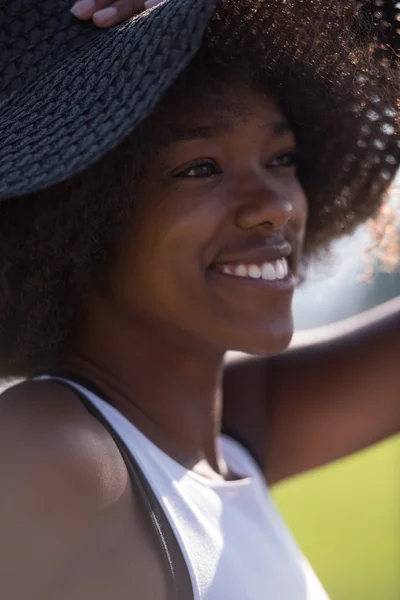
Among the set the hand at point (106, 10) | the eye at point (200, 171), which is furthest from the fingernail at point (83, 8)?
the eye at point (200, 171)

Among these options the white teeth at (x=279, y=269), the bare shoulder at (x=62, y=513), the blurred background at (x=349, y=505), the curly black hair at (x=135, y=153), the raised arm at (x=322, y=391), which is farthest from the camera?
the blurred background at (x=349, y=505)

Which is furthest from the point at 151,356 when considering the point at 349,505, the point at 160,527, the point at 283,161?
the point at 349,505

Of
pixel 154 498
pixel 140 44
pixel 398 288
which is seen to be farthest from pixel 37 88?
pixel 398 288

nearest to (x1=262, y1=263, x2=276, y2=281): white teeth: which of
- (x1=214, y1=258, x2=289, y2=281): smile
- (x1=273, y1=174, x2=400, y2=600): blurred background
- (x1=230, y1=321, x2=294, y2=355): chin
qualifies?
(x1=214, y1=258, x2=289, y2=281): smile

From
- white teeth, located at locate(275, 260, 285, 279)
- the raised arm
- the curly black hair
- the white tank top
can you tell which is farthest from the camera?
the raised arm

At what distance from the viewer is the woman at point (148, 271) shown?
1.41 metres

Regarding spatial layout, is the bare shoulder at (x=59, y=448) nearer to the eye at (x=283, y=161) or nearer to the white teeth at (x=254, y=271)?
the white teeth at (x=254, y=271)

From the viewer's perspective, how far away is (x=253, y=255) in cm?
171

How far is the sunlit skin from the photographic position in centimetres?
167

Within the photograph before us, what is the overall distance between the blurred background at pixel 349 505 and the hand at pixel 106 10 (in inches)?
39.2

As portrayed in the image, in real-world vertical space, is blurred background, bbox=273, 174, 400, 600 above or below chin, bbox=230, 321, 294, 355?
below

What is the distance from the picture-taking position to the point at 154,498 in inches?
60.1

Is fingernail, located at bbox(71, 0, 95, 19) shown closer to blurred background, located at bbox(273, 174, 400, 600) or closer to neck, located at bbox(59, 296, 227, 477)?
neck, located at bbox(59, 296, 227, 477)

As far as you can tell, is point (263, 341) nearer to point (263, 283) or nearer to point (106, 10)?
point (263, 283)
